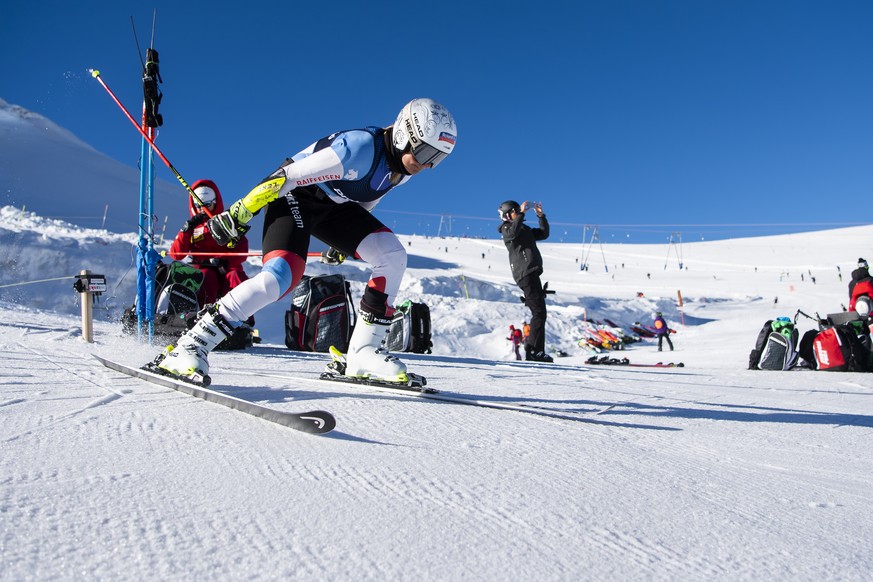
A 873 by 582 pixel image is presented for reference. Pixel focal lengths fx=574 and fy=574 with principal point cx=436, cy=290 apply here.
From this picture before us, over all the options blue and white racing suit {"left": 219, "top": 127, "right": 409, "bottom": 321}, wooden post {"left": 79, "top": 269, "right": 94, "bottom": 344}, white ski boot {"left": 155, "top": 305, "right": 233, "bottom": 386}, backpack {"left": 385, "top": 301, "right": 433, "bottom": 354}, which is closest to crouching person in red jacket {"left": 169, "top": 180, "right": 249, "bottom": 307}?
wooden post {"left": 79, "top": 269, "right": 94, "bottom": 344}

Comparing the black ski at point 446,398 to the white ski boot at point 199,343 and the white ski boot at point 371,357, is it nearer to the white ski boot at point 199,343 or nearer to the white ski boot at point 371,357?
the white ski boot at point 371,357

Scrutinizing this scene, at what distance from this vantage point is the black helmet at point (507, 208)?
764cm

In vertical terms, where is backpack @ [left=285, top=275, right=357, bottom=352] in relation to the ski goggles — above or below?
below

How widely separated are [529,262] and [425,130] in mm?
4621

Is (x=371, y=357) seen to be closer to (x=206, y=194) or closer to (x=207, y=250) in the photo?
(x=207, y=250)

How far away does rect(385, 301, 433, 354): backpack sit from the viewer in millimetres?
7949

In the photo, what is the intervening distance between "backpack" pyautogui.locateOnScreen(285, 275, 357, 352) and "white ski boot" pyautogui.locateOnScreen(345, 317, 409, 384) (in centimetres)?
281

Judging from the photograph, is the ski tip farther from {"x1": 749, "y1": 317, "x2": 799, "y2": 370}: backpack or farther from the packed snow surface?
{"x1": 749, "y1": 317, "x2": 799, "y2": 370}: backpack

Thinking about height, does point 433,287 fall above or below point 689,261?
below

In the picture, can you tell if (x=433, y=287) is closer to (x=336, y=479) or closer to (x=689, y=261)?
(x=336, y=479)

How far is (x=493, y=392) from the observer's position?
11.3ft

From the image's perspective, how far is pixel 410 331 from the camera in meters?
7.96

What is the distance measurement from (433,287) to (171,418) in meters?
22.2

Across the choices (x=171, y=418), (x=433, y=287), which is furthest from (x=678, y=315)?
(x=171, y=418)
